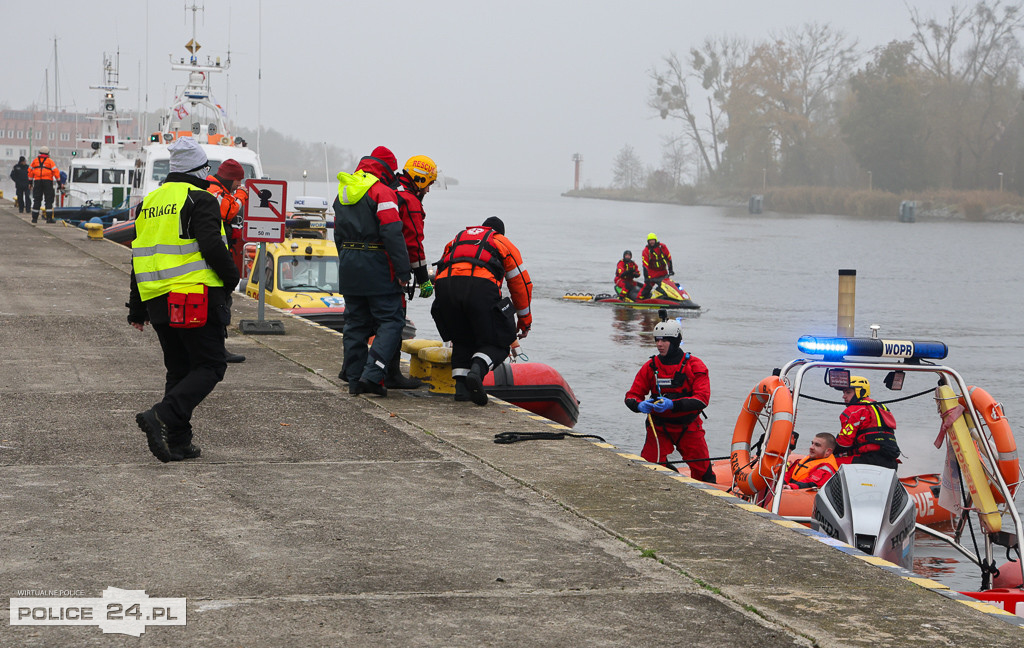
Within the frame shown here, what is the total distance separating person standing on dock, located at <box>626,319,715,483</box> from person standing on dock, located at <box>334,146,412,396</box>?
6.88 ft

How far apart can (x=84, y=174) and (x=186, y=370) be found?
31.5m

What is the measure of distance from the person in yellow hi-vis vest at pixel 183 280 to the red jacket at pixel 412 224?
7.45ft

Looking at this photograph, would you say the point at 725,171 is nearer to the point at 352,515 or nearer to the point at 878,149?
the point at 878,149

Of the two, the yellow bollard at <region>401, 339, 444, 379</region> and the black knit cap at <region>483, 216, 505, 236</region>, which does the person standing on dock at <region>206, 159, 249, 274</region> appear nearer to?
the yellow bollard at <region>401, 339, 444, 379</region>

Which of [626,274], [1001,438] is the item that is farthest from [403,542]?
[626,274]

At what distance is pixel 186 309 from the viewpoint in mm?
6219

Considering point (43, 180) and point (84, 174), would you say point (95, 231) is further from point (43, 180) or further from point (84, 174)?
point (84, 174)

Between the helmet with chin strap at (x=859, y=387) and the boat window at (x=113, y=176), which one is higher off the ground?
the boat window at (x=113, y=176)

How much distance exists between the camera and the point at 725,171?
5822 inches

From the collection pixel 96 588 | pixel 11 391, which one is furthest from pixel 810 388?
pixel 96 588

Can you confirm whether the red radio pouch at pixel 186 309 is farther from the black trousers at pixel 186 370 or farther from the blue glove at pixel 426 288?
the blue glove at pixel 426 288

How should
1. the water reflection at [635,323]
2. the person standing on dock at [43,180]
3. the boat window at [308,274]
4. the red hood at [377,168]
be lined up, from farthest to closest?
the person standing on dock at [43,180] → the water reflection at [635,323] → the boat window at [308,274] → the red hood at [377,168]

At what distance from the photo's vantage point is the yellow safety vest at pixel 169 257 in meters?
6.29

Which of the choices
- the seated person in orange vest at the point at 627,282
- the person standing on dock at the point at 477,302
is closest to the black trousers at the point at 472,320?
the person standing on dock at the point at 477,302
